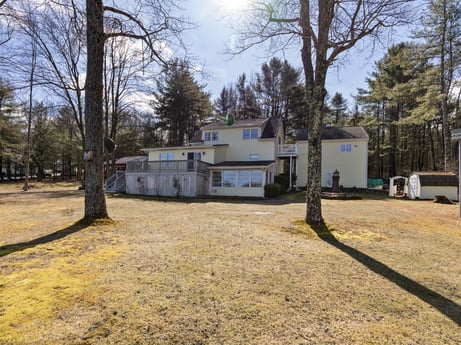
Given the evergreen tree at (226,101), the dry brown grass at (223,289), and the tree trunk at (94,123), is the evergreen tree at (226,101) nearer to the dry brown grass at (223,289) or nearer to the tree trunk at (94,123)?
the tree trunk at (94,123)

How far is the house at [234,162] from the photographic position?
19.4 metres

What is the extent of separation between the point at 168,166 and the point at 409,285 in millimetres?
18139

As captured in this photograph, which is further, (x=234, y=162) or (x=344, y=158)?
(x=344, y=158)

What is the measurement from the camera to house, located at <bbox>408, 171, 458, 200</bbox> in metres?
17.7

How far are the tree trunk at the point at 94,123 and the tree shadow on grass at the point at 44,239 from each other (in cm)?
41

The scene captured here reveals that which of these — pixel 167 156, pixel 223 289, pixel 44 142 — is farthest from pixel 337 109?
pixel 44 142

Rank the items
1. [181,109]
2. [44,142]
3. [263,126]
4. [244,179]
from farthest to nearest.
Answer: [44,142] → [181,109] → [263,126] → [244,179]

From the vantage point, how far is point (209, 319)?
8.30ft

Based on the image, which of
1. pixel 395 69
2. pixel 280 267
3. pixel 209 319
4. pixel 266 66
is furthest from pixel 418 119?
pixel 209 319

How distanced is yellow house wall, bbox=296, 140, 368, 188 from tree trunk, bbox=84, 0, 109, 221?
2156 centimetres

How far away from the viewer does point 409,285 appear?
353cm

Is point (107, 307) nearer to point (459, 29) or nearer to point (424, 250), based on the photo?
point (424, 250)

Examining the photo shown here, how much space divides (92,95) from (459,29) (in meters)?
26.2

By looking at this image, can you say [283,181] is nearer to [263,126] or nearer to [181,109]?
[263,126]
